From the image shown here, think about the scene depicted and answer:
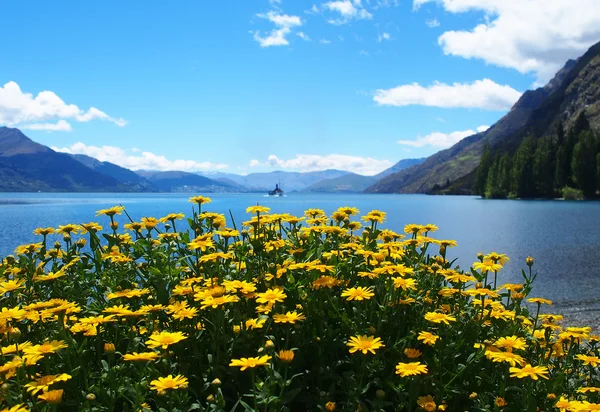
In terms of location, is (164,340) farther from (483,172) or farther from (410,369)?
(483,172)

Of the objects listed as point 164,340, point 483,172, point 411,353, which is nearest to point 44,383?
point 164,340

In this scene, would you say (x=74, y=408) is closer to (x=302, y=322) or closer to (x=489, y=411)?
(x=302, y=322)

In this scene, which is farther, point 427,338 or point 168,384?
point 427,338

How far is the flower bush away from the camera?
9.88ft

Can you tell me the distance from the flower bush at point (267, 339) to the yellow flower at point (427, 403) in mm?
15

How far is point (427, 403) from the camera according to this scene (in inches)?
126

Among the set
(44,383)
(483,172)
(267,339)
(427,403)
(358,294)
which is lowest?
(427,403)

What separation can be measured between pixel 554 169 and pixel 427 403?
14018 centimetres

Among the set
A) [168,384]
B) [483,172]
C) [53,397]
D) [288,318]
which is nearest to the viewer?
[53,397]

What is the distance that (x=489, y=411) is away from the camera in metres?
3.39

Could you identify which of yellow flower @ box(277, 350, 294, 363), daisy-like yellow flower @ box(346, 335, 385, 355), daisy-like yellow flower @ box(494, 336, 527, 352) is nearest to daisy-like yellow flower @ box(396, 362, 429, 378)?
daisy-like yellow flower @ box(346, 335, 385, 355)

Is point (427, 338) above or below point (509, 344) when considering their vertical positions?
above

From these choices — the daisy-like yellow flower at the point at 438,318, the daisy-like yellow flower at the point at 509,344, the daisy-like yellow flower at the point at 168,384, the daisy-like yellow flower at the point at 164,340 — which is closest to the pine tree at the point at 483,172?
the daisy-like yellow flower at the point at 509,344

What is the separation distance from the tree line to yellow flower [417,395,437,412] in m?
128
